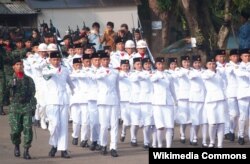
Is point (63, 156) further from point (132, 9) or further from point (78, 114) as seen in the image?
point (132, 9)

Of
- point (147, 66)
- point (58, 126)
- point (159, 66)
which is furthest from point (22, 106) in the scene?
point (159, 66)

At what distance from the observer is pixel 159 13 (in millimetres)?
32688

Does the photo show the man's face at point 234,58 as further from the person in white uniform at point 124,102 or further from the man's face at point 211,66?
the person in white uniform at point 124,102

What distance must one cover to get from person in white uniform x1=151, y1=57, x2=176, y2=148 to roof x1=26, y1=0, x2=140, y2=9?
13609 millimetres

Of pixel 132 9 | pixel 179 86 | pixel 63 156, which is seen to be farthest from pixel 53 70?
pixel 132 9

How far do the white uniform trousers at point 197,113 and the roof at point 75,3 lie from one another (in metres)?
12.9

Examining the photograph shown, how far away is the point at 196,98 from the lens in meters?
17.6

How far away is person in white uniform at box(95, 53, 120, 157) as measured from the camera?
1617cm

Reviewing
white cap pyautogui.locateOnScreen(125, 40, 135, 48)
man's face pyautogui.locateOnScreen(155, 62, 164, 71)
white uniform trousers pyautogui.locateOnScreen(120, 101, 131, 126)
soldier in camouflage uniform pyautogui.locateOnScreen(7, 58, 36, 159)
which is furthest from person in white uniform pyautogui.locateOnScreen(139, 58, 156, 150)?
soldier in camouflage uniform pyautogui.locateOnScreen(7, 58, 36, 159)

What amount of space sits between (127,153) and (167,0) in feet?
52.8

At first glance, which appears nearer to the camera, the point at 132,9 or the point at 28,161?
the point at 28,161

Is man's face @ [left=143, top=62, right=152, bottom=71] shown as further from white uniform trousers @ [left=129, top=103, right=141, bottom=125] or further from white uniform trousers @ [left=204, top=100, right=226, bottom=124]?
white uniform trousers @ [left=204, top=100, right=226, bottom=124]

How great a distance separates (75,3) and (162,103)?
47.6 ft

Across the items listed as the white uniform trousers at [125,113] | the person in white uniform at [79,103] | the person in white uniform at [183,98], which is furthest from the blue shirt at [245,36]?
the person in white uniform at [79,103]
